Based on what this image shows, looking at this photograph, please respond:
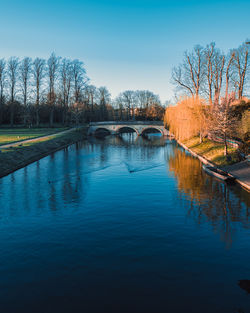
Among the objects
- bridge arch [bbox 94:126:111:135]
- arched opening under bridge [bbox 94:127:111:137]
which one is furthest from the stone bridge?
bridge arch [bbox 94:126:111:135]

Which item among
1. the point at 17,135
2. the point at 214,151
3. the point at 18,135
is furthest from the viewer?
the point at 17,135

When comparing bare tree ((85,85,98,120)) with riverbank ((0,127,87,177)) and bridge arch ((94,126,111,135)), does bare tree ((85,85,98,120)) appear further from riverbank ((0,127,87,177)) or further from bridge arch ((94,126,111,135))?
riverbank ((0,127,87,177))

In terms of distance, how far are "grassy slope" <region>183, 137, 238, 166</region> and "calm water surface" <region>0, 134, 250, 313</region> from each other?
6939mm

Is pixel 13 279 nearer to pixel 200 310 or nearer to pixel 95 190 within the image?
pixel 200 310

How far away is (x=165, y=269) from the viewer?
11.1 metres

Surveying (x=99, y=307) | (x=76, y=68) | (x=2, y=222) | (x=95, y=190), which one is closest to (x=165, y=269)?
(x=99, y=307)

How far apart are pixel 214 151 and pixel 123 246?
2789cm

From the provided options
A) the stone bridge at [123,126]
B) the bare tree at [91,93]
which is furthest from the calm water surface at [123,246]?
the bare tree at [91,93]

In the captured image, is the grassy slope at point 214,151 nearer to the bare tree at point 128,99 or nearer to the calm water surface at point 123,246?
the calm water surface at point 123,246

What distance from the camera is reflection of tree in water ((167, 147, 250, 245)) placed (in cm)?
1612

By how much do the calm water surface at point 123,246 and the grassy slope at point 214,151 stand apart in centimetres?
694

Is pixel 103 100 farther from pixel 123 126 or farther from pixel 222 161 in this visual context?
pixel 222 161

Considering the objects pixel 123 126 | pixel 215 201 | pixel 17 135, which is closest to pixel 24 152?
pixel 17 135

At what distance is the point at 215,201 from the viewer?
20375 mm
